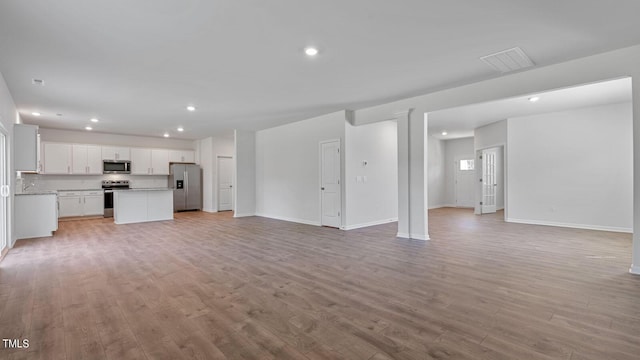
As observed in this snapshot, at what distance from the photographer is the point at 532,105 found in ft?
21.7

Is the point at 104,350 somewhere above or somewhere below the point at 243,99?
below

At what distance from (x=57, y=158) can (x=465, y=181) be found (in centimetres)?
1368

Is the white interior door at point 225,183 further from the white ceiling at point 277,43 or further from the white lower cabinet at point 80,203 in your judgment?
the white ceiling at point 277,43

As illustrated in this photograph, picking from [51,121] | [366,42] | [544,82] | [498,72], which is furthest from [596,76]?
[51,121]

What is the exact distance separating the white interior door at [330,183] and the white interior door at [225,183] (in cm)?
497

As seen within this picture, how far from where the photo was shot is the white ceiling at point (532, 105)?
5.33 m

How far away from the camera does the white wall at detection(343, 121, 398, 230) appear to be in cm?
Result: 691

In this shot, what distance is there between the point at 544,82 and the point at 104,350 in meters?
5.50

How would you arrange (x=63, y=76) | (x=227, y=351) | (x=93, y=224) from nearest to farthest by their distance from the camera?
1. (x=227, y=351)
2. (x=63, y=76)
3. (x=93, y=224)

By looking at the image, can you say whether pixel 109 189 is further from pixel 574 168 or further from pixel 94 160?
pixel 574 168

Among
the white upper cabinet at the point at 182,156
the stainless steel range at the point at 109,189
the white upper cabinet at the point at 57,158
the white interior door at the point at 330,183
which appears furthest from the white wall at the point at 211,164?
the white interior door at the point at 330,183

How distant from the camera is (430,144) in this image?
11.6 meters

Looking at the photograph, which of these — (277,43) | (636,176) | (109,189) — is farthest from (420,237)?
(109,189)

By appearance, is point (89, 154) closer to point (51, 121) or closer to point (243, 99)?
point (51, 121)
